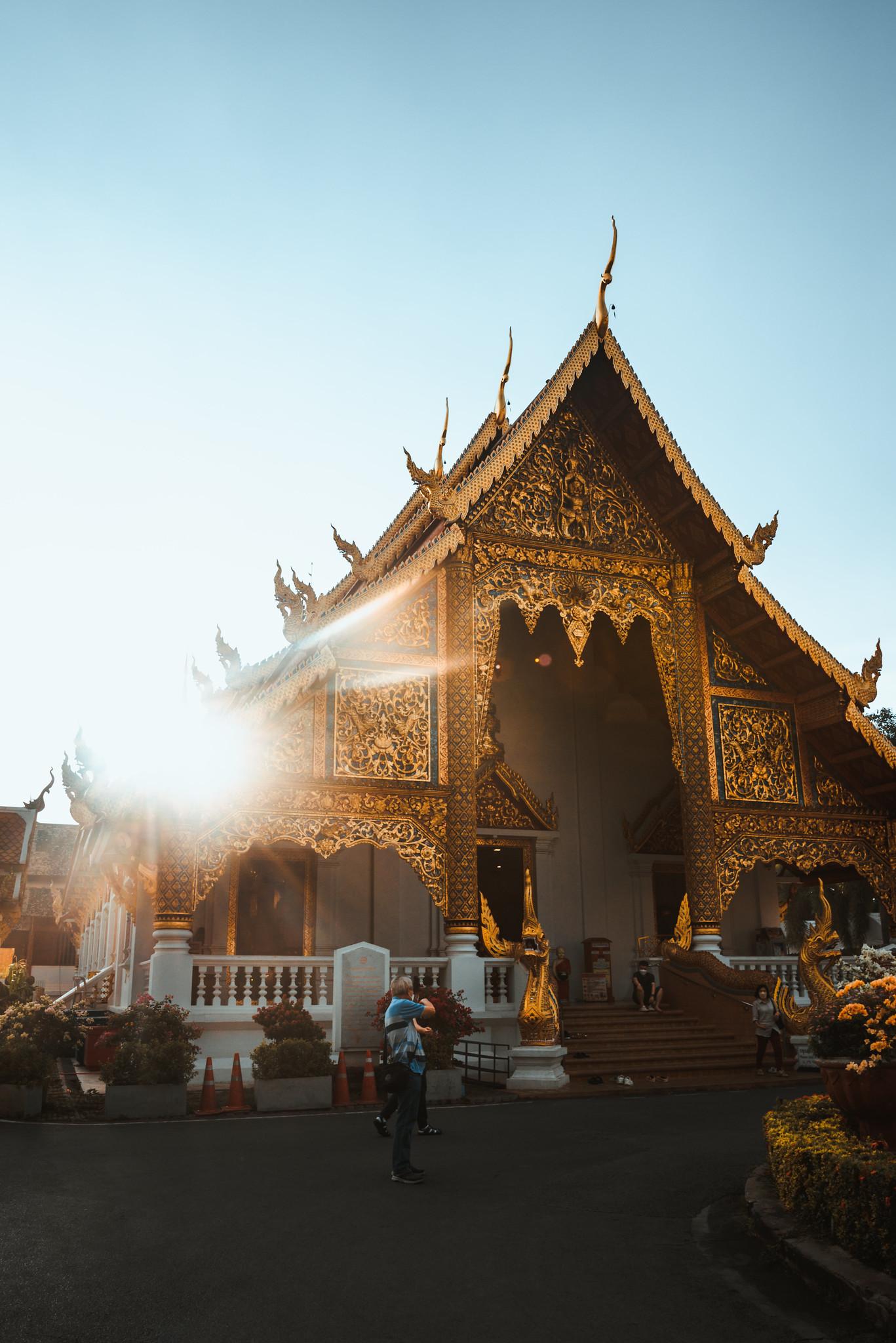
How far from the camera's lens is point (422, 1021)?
10906 mm

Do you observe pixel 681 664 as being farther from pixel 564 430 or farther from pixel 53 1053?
pixel 53 1053

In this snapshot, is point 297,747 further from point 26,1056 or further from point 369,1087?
point 26,1056

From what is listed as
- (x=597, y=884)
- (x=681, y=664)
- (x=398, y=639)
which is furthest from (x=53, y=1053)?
(x=597, y=884)

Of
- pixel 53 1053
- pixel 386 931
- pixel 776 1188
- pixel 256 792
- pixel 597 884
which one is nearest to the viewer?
pixel 776 1188

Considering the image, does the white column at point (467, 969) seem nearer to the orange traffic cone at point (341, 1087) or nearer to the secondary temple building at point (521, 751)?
the secondary temple building at point (521, 751)

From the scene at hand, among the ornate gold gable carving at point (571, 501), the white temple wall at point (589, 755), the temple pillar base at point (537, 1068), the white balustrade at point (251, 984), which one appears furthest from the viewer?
the white temple wall at point (589, 755)

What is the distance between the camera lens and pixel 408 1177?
6293mm

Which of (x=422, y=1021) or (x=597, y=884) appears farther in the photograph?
(x=597, y=884)

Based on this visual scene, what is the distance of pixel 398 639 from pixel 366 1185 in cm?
797

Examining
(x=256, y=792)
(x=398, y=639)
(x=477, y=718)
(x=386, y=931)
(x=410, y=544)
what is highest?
(x=410, y=544)

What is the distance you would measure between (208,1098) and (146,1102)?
60cm

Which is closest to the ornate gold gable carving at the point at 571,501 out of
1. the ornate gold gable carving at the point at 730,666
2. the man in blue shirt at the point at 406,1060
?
Result: the ornate gold gable carving at the point at 730,666

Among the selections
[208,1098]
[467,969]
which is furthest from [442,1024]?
[208,1098]

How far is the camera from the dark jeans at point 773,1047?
40.9ft
